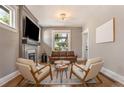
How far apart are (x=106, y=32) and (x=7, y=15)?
2.97m

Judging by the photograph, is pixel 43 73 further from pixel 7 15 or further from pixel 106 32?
pixel 106 32

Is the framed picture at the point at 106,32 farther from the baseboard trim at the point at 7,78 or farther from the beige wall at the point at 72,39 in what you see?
the beige wall at the point at 72,39

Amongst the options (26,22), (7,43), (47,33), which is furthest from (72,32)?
(7,43)

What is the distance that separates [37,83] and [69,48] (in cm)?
677

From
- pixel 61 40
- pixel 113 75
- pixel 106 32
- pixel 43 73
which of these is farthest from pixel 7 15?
pixel 61 40

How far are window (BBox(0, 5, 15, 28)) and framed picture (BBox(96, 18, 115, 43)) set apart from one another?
9.24ft

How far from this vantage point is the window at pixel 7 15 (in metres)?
4.30

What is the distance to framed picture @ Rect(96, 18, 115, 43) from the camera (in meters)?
4.74

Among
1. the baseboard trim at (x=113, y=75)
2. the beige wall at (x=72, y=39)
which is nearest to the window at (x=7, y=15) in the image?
the baseboard trim at (x=113, y=75)

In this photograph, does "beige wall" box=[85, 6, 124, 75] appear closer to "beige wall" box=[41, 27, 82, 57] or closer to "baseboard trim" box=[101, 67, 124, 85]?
"baseboard trim" box=[101, 67, 124, 85]

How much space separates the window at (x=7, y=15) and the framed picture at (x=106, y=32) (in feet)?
9.24

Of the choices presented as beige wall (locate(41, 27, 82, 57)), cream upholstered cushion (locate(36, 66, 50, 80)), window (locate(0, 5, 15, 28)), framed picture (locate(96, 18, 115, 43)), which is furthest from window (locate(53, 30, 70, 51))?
cream upholstered cushion (locate(36, 66, 50, 80))

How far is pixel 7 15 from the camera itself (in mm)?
4715

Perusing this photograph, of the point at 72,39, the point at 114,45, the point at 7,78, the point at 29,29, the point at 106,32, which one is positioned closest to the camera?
the point at 7,78
